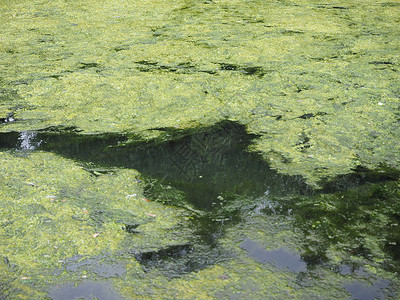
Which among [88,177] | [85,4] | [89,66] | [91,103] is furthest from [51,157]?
[85,4]

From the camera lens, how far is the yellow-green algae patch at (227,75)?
7.43 feet

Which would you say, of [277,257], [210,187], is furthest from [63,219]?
[277,257]

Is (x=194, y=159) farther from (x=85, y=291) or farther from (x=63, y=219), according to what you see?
(x=85, y=291)

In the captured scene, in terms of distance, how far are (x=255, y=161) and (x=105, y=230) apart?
744 millimetres

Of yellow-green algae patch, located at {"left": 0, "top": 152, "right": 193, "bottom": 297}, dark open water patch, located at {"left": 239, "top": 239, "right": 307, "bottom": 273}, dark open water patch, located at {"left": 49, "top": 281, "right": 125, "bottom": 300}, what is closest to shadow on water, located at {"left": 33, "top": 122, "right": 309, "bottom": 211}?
yellow-green algae patch, located at {"left": 0, "top": 152, "right": 193, "bottom": 297}

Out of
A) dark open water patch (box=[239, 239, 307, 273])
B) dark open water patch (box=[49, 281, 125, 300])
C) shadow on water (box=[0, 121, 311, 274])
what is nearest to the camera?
dark open water patch (box=[49, 281, 125, 300])

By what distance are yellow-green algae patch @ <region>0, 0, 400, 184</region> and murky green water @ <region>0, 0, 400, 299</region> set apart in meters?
0.01

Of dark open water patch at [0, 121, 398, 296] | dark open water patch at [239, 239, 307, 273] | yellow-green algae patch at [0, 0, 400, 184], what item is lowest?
dark open water patch at [239, 239, 307, 273]

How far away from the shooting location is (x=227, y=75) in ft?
9.64

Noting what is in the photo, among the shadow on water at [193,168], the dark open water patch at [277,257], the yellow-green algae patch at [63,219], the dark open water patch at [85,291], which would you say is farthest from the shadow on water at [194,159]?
the dark open water patch at [85,291]

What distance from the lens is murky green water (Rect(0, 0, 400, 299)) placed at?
141 centimetres

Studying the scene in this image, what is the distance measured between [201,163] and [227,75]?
3.33ft

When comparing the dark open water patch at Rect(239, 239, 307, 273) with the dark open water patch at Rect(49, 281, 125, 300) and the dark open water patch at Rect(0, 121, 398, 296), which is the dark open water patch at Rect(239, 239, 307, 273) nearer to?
the dark open water patch at Rect(0, 121, 398, 296)

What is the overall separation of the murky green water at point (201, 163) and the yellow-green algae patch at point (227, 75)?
0.5 inches
